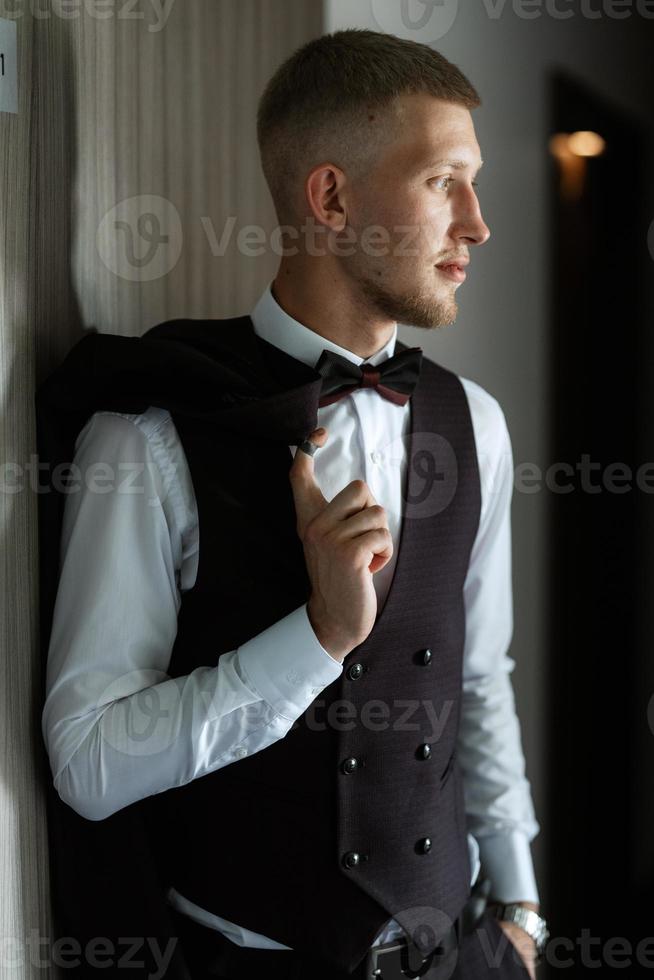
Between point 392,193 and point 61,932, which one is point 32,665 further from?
point 392,193

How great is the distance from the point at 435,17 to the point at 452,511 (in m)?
1.04

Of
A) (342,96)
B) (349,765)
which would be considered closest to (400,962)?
(349,765)

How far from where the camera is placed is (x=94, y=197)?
1.35 metres

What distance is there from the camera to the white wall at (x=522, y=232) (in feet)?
6.23

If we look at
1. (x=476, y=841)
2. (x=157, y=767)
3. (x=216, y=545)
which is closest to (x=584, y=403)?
(x=476, y=841)

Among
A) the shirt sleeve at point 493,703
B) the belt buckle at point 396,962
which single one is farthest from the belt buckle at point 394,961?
the shirt sleeve at point 493,703

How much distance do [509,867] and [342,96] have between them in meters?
1.17

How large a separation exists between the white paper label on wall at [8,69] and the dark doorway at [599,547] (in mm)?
1237

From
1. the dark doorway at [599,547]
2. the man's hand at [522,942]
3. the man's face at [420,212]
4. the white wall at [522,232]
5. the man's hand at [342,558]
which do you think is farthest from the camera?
the dark doorway at [599,547]

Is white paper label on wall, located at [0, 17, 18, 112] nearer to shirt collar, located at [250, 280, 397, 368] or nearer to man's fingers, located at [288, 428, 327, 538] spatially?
shirt collar, located at [250, 280, 397, 368]

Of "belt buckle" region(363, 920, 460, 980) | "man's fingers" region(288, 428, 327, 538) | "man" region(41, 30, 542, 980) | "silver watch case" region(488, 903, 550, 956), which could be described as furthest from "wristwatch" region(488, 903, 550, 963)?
"man's fingers" region(288, 428, 327, 538)

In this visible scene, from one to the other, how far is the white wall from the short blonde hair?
511 mm

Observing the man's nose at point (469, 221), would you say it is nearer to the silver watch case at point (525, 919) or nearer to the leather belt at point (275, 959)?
the leather belt at point (275, 959)

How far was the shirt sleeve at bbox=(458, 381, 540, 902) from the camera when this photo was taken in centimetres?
148
